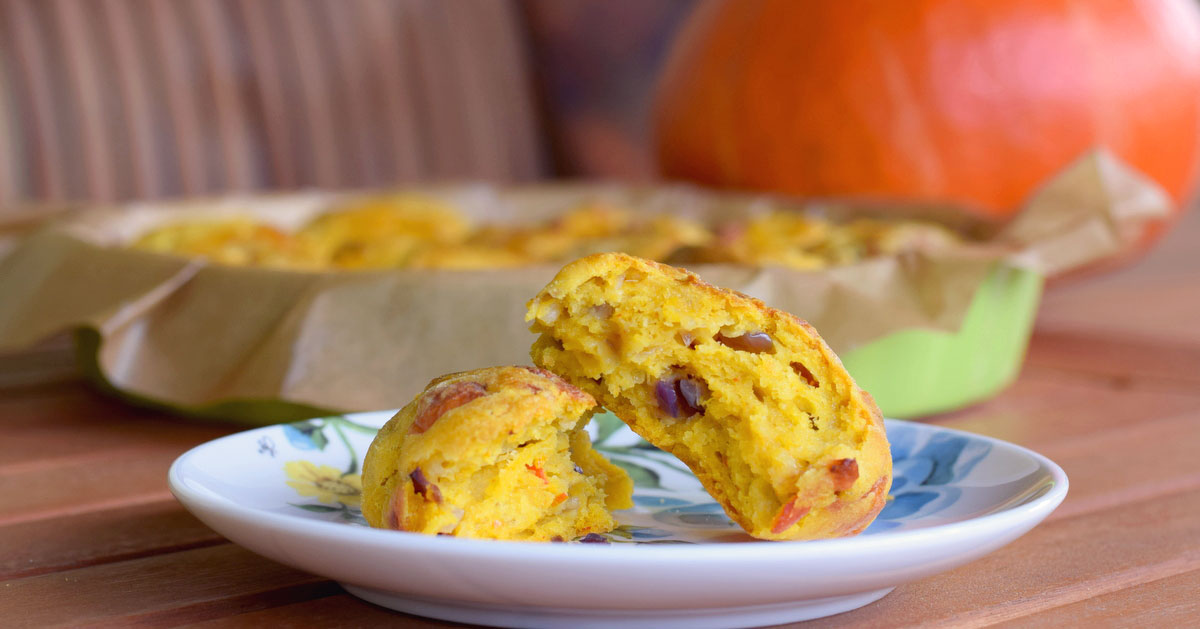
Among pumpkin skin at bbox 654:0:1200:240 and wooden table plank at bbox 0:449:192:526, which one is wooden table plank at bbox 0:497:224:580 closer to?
wooden table plank at bbox 0:449:192:526

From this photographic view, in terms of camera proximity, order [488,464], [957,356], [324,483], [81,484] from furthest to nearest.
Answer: [957,356], [81,484], [324,483], [488,464]

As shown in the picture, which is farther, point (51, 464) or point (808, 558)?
point (51, 464)

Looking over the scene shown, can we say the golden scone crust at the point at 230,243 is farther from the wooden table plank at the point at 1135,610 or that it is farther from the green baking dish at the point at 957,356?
the wooden table plank at the point at 1135,610

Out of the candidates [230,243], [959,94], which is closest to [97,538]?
[230,243]

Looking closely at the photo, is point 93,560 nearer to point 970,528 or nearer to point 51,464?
point 51,464

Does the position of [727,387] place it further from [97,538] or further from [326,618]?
[97,538]

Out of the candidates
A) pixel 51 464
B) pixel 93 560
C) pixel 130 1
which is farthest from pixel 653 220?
pixel 130 1
